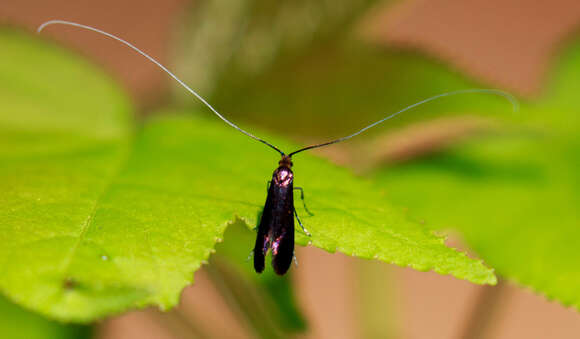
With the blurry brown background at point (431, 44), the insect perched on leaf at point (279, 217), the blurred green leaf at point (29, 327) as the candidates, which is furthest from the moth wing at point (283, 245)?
the blurry brown background at point (431, 44)

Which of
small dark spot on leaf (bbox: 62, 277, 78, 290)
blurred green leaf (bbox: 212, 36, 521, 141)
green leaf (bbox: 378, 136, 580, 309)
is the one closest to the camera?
small dark spot on leaf (bbox: 62, 277, 78, 290)

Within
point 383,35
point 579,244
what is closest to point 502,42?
point 383,35

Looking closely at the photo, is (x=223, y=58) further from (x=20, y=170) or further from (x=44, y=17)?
(x=44, y=17)

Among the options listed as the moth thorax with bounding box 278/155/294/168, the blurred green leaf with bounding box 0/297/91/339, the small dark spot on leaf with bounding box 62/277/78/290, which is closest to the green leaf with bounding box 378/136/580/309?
the moth thorax with bounding box 278/155/294/168

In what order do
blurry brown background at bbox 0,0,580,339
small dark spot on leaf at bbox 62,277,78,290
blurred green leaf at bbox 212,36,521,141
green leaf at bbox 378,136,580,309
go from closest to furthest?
small dark spot on leaf at bbox 62,277,78,290
green leaf at bbox 378,136,580,309
blurred green leaf at bbox 212,36,521,141
blurry brown background at bbox 0,0,580,339

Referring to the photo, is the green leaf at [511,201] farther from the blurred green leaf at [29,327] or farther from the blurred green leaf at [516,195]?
the blurred green leaf at [29,327]

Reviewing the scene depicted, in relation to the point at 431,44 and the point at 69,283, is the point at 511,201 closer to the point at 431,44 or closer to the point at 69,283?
the point at 69,283

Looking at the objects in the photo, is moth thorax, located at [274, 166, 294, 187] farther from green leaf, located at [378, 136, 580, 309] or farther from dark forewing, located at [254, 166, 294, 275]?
green leaf, located at [378, 136, 580, 309]
